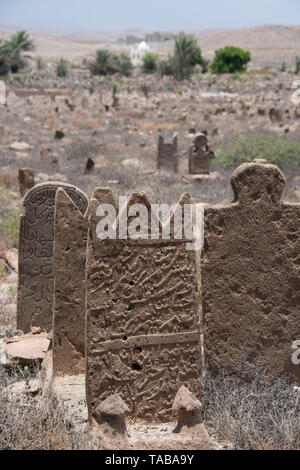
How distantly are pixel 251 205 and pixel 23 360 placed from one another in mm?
2367

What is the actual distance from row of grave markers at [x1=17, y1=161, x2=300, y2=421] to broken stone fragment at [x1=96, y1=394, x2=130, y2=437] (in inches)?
5.2

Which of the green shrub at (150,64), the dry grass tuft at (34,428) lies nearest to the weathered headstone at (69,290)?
the dry grass tuft at (34,428)

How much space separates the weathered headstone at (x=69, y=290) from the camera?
481cm

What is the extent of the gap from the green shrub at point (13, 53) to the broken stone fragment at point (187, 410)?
52313 millimetres

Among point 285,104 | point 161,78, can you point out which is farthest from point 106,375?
point 161,78

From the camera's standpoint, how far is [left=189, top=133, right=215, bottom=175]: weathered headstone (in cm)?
1542

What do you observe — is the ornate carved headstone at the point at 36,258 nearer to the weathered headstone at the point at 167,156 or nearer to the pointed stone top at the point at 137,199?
the pointed stone top at the point at 137,199

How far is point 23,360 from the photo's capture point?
17.2 feet

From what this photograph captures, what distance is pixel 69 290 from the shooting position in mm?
4848

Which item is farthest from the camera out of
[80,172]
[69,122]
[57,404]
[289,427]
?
[69,122]

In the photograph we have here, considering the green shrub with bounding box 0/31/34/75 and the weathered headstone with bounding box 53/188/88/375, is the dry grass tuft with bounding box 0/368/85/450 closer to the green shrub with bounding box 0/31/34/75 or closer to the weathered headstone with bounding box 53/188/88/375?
the weathered headstone with bounding box 53/188/88/375

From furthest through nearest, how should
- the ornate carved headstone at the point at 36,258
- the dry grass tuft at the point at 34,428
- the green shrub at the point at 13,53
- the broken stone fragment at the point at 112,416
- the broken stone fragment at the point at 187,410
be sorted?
the green shrub at the point at 13,53, the ornate carved headstone at the point at 36,258, the broken stone fragment at the point at 187,410, the broken stone fragment at the point at 112,416, the dry grass tuft at the point at 34,428

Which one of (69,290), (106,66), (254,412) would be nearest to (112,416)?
(254,412)
